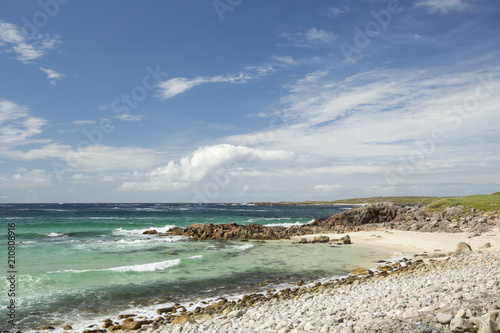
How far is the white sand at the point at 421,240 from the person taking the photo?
2477cm

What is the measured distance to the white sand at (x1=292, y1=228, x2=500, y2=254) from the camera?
24.8m

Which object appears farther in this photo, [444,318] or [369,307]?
[369,307]

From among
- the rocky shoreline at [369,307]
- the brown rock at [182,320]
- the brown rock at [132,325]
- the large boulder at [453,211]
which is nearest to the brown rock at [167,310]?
the rocky shoreline at [369,307]

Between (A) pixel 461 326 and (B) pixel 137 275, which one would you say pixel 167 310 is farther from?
(A) pixel 461 326

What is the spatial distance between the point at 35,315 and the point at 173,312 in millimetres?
5058

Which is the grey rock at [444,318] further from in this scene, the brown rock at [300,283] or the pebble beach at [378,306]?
the brown rock at [300,283]

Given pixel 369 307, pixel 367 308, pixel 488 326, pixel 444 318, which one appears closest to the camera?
pixel 488 326

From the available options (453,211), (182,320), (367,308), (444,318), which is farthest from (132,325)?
(453,211)

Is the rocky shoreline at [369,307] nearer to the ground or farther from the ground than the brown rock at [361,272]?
farther from the ground

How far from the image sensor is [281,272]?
60.2 feet

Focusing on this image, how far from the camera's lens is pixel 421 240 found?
2905cm

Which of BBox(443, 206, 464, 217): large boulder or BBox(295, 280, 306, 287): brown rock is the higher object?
BBox(443, 206, 464, 217): large boulder

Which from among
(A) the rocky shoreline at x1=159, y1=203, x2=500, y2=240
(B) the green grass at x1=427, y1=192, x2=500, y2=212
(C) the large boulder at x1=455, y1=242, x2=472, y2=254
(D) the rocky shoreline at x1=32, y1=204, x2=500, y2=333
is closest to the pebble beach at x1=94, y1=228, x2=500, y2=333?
(D) the rocky shoreline at x1=32, y1=204, x2=500, y2=333

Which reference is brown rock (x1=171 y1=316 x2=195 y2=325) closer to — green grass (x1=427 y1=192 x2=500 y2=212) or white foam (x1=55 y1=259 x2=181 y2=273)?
white foam (x1=55 y1=259 x2=181 y2=273)
